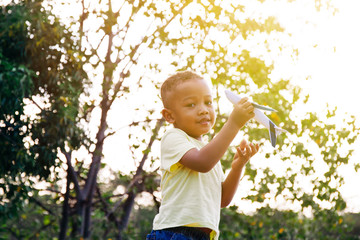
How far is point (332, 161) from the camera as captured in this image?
666 cm

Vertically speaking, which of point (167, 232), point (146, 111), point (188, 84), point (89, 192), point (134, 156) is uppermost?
point (146, 111)

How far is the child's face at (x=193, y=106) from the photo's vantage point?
6.82ft

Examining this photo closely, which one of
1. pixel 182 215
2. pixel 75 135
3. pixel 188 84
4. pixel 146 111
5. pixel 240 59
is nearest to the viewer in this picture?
pixel 182 215

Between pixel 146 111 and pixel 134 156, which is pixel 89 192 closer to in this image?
pixel 134 156

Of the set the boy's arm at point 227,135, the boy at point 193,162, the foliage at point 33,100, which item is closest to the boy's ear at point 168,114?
the boy at point 193,162

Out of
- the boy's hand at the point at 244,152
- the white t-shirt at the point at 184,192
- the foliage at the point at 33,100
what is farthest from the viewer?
Result: the foliage at the point at 33,100

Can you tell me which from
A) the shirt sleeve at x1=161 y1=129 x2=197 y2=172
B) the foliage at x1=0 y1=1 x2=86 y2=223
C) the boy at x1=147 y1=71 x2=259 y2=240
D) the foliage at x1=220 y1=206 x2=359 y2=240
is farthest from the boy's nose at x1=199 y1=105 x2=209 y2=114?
the foliage at x1=220 y1=206 x2=359 y2=240

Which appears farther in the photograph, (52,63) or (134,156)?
(134,156)

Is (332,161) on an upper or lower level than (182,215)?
upper

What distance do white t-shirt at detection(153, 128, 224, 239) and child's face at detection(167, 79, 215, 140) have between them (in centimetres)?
5

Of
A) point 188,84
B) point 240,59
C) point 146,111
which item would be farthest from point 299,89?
point 188,84

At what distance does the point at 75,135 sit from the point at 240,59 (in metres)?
2.30

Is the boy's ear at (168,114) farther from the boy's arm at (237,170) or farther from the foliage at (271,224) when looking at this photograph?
the foliage at (271,224)

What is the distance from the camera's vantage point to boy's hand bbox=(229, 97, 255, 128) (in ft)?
6.11
